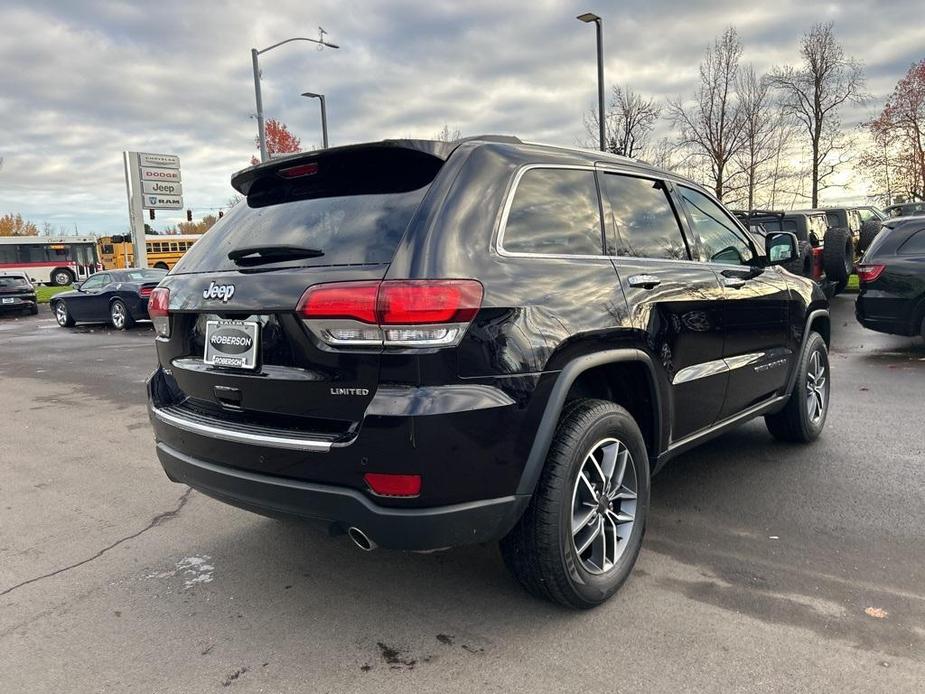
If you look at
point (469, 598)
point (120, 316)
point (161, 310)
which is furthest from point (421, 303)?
point (120, 316)

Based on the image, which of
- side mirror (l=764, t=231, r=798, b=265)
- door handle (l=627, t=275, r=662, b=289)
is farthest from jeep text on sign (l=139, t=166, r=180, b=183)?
door handle (l=627, t=275, r=662, b=289)

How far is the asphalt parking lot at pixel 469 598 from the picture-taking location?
8.09 ft

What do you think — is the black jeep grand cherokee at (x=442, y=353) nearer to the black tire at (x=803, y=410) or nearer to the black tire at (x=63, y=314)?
the black tire at (x=803, y=410)

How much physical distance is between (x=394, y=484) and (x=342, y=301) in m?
0.64

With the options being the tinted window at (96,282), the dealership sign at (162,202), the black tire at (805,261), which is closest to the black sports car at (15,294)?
the tinted window at (96,282)

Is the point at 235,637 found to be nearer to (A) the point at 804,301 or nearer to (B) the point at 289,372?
(B) the point at 289,372

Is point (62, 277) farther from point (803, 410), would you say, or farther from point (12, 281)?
point (803, 410)

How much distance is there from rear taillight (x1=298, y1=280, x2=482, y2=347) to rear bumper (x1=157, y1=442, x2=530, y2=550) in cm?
55

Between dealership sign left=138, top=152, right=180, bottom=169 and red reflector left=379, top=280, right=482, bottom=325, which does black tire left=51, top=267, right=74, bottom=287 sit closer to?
dealership sign left=138, top=152, right=180, bottom=169

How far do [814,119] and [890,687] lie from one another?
24693mm

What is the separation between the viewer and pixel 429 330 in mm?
2316

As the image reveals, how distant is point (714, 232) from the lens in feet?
13.6

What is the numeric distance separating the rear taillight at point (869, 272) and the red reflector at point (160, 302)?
321 inches

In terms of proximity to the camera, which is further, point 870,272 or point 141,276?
point 141,276
